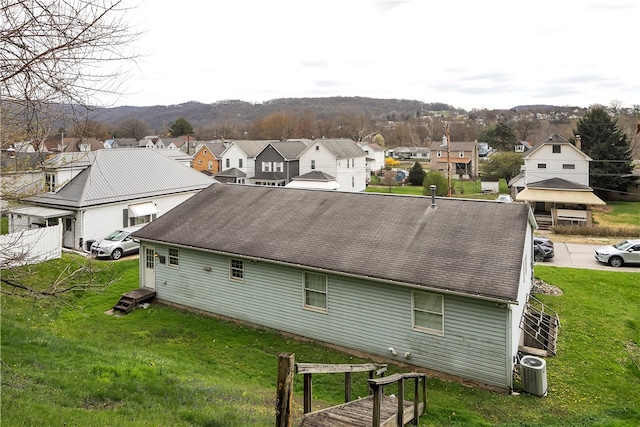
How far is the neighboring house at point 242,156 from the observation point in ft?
198

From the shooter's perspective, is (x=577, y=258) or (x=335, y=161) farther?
(x=335, y=161)

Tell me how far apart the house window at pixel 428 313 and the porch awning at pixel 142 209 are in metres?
20.6

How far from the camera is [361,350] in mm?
13438

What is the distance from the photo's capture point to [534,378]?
1103cm

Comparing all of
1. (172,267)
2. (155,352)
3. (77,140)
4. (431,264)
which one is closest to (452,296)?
(431,264)

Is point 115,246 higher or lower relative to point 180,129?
lower

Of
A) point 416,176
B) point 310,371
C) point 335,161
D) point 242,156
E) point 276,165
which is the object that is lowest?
point 310,371

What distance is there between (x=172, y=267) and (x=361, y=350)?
8450mm

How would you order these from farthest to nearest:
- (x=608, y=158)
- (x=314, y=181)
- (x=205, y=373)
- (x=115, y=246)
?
1. (x=314, y=181)
2. (x=608, y=158)
3. (x=115, y=246)
4. (x=205, y=373)

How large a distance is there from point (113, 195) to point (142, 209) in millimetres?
1860

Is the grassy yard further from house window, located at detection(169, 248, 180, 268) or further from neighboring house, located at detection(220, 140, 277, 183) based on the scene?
neighboring house, located at detection(220, 140, 277, 183)

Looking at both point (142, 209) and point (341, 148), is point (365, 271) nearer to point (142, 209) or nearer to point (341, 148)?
point (142, 209)

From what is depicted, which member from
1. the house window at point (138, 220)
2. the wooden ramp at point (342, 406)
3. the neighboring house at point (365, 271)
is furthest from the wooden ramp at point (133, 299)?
the wooden ramp at point (342, 406)

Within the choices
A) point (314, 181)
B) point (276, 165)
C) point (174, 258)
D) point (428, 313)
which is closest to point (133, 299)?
point (174, 258)
